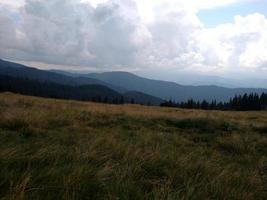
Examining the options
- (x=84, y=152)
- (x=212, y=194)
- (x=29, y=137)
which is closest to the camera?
(x=212, y=194)

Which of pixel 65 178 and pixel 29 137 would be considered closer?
pixel 65 178

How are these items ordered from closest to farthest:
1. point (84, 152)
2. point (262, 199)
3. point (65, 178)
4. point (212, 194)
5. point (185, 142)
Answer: point (65, 178), point (212, 194), point (262, 199), point (84, 152), point (185, 142)

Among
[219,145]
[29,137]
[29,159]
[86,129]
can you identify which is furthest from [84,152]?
[219,145]

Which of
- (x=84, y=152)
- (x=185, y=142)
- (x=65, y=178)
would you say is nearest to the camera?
(x=65, y=178)

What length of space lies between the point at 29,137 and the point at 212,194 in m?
5.21

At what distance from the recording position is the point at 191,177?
4.52 metres

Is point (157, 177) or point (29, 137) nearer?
point (157, 177)

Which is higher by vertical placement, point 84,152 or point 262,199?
Result: point 84,152

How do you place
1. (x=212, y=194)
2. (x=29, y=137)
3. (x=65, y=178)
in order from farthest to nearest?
(x=29, y=137)
(x=212, y=194)
(x=65, y=178)

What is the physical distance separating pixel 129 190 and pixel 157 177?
104cm

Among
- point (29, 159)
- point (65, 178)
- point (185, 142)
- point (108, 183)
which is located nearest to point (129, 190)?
point (108, 183)

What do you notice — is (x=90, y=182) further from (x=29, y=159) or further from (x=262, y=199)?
(x=262, y=199)

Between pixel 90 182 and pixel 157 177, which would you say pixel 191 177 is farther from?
pixel 90 182

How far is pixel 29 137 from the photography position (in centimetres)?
795
